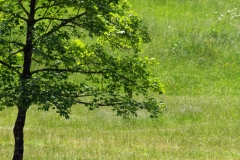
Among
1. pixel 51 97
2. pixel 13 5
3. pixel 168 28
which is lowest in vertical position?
pixel 51 97

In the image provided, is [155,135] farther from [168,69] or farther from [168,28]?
[168,28]

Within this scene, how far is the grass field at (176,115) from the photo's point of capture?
555 inches

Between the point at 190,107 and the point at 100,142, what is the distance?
6.66 meters

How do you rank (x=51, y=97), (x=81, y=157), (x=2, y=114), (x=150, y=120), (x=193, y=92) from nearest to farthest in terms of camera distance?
1. (x=51, y=97)
2. (x=81, y=157)
3. (x=150, y=120)
4. (x=2, y=114)
5. (x=193, y=92)

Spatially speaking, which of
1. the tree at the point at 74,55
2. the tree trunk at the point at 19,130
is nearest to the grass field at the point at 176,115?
the tree trunk at the point at 19,130

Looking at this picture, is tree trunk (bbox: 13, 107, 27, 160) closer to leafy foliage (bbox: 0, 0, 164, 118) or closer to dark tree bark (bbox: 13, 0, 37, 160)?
dark tree bark (bbox: 13, 0, 37, 160)

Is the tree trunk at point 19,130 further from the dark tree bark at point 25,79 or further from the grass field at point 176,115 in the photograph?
the grass field at point 176,115

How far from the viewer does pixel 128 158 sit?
1288 cm

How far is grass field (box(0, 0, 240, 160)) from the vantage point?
14.1 meters

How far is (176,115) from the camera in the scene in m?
19.8

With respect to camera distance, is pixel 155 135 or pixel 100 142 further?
pixel 155 135

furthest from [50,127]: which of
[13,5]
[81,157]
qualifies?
[13,5]

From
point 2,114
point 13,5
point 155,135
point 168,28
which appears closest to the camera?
point 13,5

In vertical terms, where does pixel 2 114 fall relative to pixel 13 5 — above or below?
below
